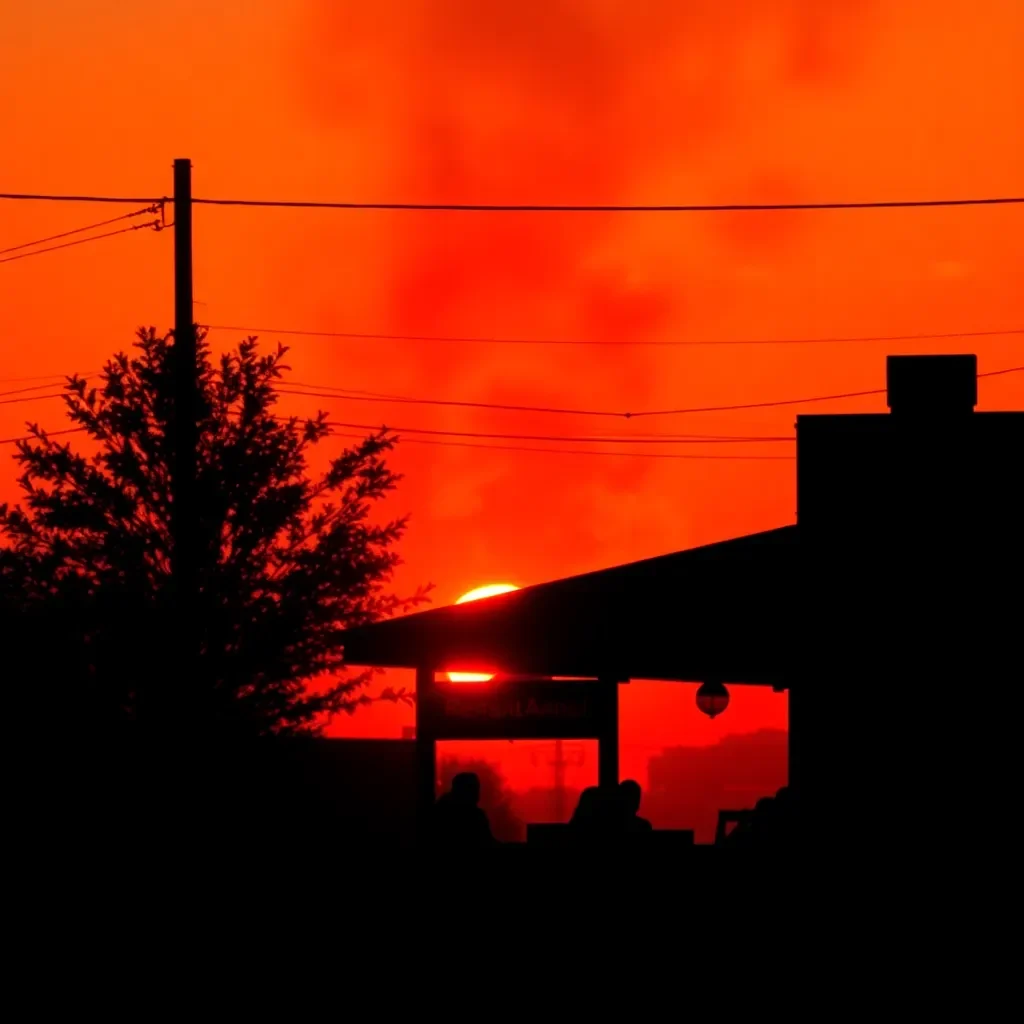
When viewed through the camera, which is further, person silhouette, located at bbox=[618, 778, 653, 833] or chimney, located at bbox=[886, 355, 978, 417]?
chimney, located at bbox=[886, 355, 978, 417]

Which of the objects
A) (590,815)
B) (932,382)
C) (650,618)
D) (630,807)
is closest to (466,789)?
(590,815)

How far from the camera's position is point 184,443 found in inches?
770

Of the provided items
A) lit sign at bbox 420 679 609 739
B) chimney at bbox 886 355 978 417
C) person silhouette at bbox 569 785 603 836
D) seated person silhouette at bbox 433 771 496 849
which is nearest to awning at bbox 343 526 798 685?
lit sign at bbox 420 679 609 739

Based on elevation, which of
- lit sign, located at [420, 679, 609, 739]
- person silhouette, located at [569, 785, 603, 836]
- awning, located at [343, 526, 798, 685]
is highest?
awning, located at [343, 526, 798, 685]

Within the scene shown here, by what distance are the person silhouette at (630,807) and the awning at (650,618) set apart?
84.9 inches

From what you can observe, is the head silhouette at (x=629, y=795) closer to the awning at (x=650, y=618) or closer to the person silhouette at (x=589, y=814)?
the person silhouette at (x=589, y=814)

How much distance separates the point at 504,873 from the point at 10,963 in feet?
11.8

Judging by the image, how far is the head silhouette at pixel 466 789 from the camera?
14641mm

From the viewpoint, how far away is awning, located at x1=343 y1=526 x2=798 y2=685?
57.1 feet

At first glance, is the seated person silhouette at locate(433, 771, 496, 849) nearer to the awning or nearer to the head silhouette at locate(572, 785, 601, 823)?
the head silhouette at locate(572, 785, 601, 823)

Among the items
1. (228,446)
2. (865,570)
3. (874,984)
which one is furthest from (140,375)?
(874,984)

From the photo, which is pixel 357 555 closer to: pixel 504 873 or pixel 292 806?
pixel 292 806

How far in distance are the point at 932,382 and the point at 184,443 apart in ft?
25.3

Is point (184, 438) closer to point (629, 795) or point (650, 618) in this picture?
point (650, 618)
